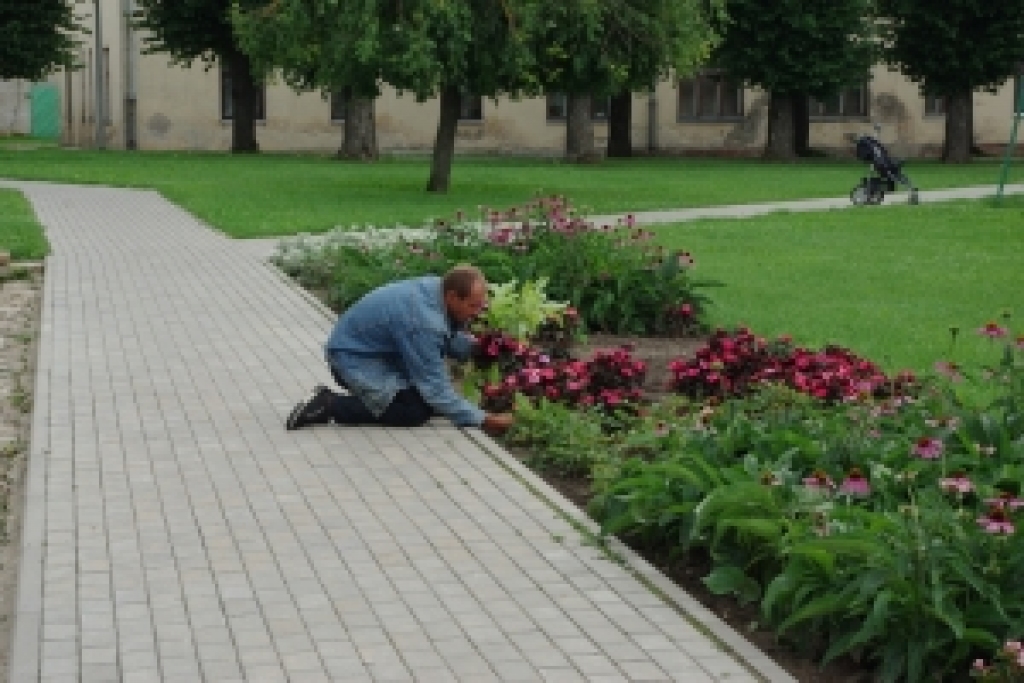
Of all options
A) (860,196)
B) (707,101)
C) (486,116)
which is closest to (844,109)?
(707,101)

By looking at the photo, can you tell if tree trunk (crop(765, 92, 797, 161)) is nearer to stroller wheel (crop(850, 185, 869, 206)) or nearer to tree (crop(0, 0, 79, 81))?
tree (crop(0, 0, 79, 81))

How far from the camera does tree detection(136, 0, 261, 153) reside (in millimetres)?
56125

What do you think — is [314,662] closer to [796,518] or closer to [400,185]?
[796,518]

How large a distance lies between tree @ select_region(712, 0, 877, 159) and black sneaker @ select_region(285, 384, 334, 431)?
44.8 meters

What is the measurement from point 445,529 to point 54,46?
167 ft

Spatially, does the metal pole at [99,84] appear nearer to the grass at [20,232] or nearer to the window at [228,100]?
the window at [228,100]

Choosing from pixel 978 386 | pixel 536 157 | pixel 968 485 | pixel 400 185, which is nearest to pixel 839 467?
pixel 968 485

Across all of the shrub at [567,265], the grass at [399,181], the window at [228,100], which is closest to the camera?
the shrub at [567,265]

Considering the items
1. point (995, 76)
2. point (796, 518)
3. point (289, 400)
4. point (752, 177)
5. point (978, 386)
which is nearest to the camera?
point (796, 518)

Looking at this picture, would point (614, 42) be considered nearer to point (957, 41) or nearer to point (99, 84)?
point (957, 41)

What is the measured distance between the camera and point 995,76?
55219 millimetres

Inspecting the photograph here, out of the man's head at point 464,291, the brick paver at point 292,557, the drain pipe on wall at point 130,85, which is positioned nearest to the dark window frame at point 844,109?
the drain pipe on wall at point 130,85

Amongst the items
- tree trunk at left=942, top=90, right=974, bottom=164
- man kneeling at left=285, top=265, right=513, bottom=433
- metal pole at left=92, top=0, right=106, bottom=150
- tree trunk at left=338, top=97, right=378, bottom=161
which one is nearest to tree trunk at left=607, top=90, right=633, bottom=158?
tree trunk at left=338, top=97, right=378, bottom=161

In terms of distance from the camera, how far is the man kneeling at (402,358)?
36.5ft
